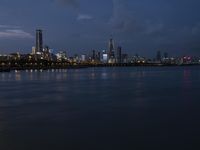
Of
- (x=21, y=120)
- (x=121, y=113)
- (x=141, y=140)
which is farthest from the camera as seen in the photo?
(x=121, y=113)

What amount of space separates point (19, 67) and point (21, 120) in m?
171

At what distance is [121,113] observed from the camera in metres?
22.2

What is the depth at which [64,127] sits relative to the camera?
57.1 feet

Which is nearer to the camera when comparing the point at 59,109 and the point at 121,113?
the point at 121,113

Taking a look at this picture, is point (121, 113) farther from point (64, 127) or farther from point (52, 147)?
point (52, 147)

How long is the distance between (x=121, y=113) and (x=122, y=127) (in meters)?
4.79

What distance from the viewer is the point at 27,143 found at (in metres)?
14.4

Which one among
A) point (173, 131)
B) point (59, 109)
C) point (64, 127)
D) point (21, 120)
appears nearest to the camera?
point (173, 131)

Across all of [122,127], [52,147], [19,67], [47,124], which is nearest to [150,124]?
[122,127]

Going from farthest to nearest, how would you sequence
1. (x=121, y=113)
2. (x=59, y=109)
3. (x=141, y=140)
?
1. (x=59, y=109)
2. (x=121, y=113)
3. (x=141, y=140)

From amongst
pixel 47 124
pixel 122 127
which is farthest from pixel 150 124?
pixel 47 124

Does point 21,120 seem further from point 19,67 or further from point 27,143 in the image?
point 19,67

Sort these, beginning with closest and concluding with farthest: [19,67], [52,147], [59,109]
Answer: [52,147] → [59,109] → [19,67]

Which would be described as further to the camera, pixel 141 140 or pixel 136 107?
pixel 136 107
